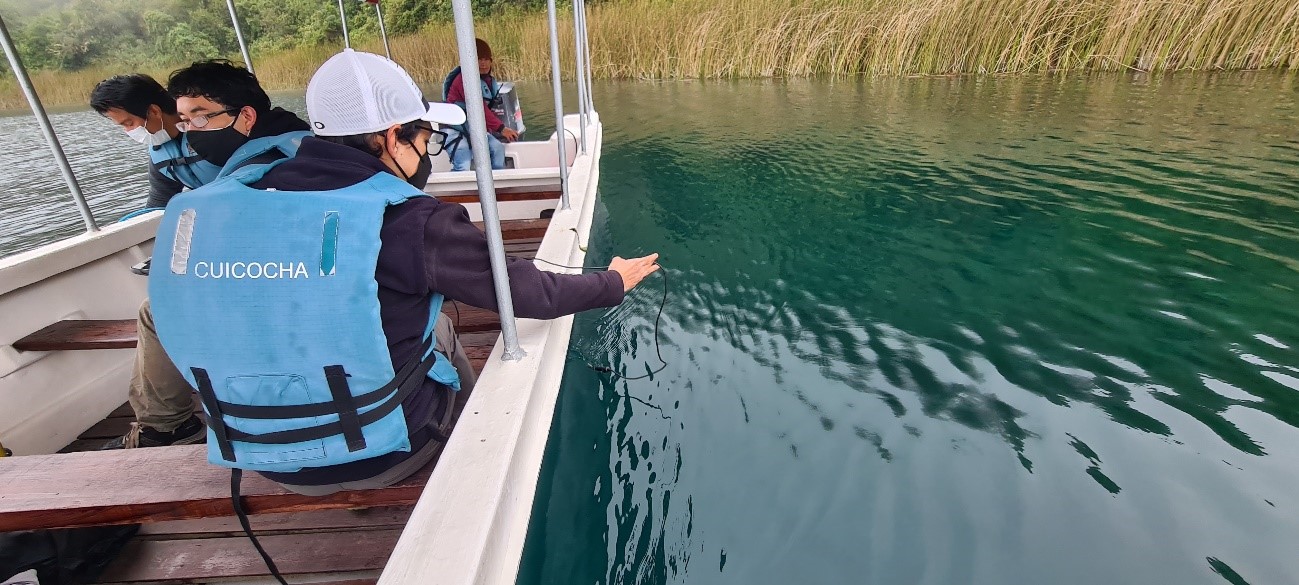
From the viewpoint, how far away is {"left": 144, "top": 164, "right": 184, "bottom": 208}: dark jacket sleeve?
307cm

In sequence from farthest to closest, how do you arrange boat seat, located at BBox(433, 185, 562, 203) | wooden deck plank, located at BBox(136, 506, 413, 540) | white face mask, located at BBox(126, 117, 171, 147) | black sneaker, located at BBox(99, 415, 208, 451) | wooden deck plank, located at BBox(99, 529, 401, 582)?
boat seat, located at BBox(433, 185, 562, 203)
white face mask, located at BBox(126, 117, 171, 147)
black sneaker, located at BBox(99, 415, 208, 451)
wooden deck plank, located at BBox(136, 506, 413, 540)
wooden deck plank, located at BBox(99, 529, 401, 582)

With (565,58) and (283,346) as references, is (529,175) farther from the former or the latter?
(565,58)

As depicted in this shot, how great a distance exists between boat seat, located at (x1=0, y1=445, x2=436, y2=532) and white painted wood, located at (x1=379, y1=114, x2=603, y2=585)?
0.29 metres

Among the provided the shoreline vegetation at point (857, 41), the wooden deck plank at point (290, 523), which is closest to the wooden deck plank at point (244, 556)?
the wooden deck plank at point (290, 523)

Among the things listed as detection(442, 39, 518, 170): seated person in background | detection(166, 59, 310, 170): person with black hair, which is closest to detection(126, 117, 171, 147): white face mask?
detection(166, 59, 310, 170): person with black hair

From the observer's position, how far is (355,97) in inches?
60.3

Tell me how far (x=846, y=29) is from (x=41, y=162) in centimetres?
1626

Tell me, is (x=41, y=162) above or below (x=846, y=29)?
below

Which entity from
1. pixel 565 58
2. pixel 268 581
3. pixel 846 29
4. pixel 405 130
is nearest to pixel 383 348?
pixel 405 130

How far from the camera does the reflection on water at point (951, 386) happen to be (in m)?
2.23

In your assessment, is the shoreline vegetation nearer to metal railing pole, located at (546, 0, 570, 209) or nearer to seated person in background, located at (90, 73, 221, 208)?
seated person in background, located at (90, 73, 221, 208)

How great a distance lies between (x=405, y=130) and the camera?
1.66m

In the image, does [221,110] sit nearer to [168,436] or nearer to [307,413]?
[168,436]

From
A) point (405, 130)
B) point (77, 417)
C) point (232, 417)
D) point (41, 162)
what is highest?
point (405, 130)
